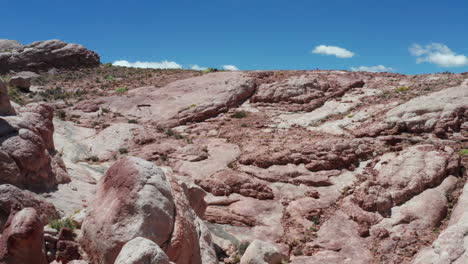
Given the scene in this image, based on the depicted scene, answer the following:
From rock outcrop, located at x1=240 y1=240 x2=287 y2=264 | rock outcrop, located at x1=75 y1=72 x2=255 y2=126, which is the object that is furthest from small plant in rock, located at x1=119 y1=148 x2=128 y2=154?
rock outcrop, located at x1=240 y1=240 x2=287 y2=264

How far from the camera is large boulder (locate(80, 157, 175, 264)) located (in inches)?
352

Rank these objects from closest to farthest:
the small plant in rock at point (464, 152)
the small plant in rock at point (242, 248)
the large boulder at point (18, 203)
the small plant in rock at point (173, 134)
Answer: the large boulder at point (18, 203)
the small plant in rock at point (242, 248)
the small plant in rock at point (464, 152)
the small plant in rock at point (173, 134)

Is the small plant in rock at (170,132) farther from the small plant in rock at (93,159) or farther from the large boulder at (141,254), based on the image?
the large boulder at (141,254)

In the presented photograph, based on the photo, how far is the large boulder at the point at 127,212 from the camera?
895cm

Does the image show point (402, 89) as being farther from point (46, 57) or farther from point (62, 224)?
point (46, 57)

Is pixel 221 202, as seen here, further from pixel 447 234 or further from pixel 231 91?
pixel 231 91

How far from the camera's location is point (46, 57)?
160ft


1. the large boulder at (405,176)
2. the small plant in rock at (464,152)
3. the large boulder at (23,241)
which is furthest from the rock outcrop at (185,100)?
the large boulder at (23,241)

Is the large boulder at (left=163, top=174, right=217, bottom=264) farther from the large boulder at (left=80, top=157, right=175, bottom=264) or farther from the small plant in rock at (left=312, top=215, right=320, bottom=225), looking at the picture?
the small plant in rock at (left=312, top=215, right=320, bottom=225)

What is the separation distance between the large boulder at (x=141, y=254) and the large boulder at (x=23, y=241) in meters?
2.39

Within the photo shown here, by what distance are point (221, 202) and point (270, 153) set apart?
4.30 meters

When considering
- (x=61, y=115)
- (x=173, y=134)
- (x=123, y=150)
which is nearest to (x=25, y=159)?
(x=123, y=150)

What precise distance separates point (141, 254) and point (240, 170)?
46.2 feet

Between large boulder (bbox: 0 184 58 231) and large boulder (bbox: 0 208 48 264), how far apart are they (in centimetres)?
72
